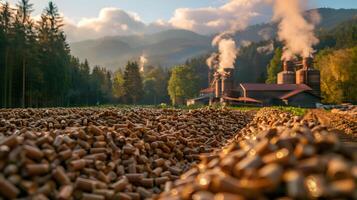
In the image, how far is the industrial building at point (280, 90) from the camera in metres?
65.0

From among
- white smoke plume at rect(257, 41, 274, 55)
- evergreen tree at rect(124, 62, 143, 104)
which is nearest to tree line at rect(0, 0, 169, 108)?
evergreen tree at rect(124, 62, 143, 104)

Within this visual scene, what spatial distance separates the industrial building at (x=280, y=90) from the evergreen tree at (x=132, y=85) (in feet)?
55.0

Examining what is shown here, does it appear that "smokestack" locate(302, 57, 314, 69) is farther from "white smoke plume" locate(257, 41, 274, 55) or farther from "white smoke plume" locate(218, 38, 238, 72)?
"white smoke plume" locate(257, 41, 274, 55)

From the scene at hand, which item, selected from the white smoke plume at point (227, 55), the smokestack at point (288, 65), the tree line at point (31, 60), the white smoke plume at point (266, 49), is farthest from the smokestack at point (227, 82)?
the white smoke plume at point (266, 49)

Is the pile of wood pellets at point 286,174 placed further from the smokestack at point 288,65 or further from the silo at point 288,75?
the smokestack at point 288,65

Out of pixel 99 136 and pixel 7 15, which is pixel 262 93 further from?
pixel 99 136

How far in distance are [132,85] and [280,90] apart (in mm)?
35819

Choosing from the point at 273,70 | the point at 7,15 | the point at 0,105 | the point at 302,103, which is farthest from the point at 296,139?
the point at 273,70

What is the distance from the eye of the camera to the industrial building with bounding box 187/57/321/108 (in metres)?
65.0

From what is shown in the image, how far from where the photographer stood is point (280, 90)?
68688 millimetres

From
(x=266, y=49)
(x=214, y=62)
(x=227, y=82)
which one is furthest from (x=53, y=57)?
(x=266, y=49)

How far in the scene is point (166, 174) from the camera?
27.2ft

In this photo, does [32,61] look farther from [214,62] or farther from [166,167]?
[214,62]

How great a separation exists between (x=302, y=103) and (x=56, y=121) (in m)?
56.7
